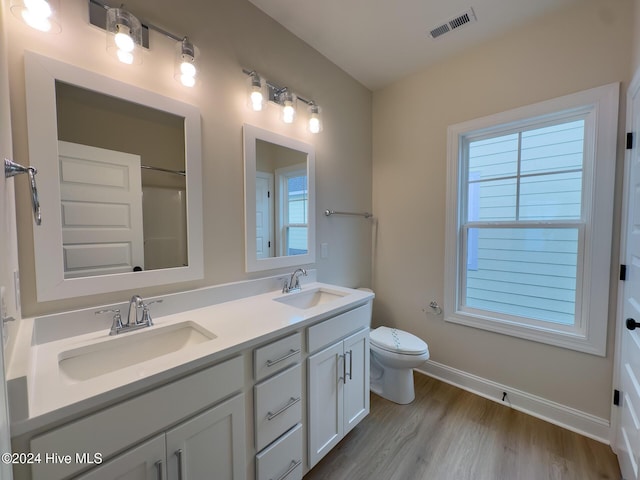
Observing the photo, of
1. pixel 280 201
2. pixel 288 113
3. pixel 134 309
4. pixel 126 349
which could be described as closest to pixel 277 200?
pixel 280 201

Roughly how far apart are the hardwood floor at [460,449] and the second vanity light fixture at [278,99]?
2.08m

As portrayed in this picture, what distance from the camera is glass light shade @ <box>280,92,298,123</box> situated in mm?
1750

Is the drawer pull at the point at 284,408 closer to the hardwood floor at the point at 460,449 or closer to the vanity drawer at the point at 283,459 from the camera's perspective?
the vanity drawer at the point at 283,459

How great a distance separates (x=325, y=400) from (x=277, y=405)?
35cm

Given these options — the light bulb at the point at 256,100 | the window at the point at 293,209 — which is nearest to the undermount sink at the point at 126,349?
the window at the point at 293,209

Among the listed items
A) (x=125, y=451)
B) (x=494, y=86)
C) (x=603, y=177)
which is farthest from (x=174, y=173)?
(x=603, y=177)

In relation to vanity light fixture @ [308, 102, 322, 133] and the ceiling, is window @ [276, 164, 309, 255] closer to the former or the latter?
vanity light fixture @ [308, 102, 322, 133]

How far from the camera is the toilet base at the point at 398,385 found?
6.55ft

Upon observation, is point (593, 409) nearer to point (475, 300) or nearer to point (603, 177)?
point (475, 300)

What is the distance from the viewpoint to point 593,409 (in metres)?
1.67

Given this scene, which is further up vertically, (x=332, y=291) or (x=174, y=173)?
(x=174, y=173)

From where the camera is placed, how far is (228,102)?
5.04 ft

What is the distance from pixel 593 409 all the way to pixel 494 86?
2.23m

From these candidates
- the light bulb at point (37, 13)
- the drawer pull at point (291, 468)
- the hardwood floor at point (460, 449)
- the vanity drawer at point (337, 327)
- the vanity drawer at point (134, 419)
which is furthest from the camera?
the hardwood floor at point (460, 449)
